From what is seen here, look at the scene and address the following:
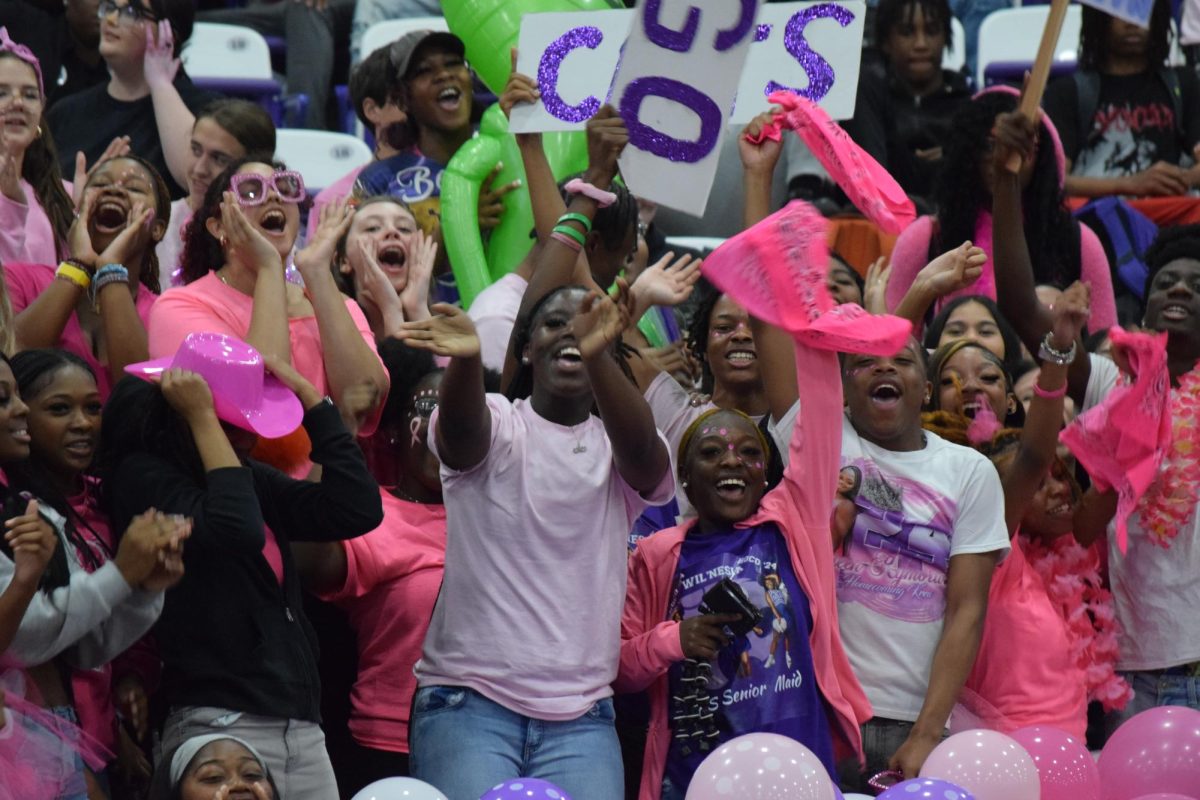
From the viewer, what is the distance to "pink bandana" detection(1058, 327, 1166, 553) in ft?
15.5

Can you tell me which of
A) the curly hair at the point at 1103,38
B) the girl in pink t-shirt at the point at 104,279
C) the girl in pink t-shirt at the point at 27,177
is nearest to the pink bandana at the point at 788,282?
the girl in pink t-shirt at the point at 104,279

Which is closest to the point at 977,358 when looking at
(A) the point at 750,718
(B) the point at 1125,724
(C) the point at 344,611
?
(B) the point at 1125,724

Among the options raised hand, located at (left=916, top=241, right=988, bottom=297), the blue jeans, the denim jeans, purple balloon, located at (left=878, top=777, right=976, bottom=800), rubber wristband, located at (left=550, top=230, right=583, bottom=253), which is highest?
rubber wristband, located at (left=550, top=230, right=583, bottom=253)

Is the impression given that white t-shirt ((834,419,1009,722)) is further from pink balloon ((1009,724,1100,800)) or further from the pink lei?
the pink lei

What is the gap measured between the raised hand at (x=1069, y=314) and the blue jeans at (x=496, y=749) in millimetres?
1437

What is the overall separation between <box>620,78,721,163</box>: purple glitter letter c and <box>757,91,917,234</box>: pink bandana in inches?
8.0

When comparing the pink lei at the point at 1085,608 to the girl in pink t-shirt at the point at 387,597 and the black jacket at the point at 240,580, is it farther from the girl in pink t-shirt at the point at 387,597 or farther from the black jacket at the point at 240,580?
the black jacket at the point at 240,580

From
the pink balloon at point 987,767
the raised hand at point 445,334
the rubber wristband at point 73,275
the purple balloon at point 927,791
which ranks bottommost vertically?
the pink balloon at point 987,767

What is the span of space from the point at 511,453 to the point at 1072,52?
16.1 feet

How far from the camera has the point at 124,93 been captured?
5871 mm

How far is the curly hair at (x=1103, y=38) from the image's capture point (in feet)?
22.3

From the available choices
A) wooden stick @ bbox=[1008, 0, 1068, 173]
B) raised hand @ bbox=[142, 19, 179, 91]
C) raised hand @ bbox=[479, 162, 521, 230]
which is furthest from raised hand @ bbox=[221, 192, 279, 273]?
wooden stick @ bbox=[1008, 0, 1068, 173]

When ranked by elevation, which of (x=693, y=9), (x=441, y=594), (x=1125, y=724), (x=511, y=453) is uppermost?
(x=693, y=9)

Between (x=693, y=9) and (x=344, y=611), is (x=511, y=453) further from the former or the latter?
(x=693, y=9)
